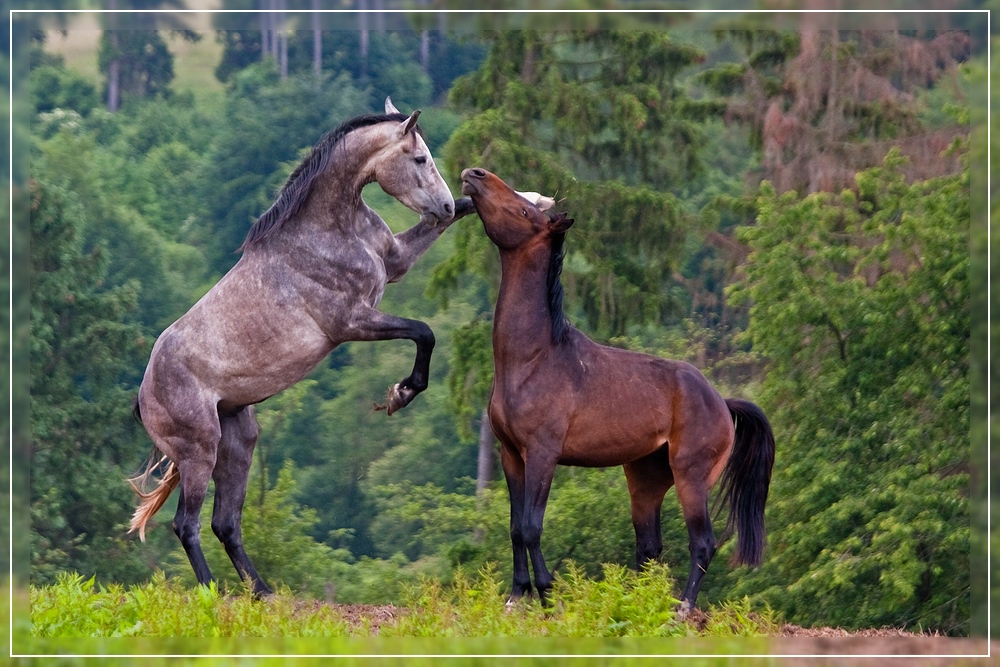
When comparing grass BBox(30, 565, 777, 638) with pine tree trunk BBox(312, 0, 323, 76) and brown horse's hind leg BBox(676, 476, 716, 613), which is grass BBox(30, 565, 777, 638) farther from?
pine tree trunk BBox(312, 0, 323, 76)

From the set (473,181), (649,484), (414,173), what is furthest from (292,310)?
(649,484)

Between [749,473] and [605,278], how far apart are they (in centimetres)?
531

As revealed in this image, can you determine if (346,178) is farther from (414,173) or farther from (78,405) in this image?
(78,405)

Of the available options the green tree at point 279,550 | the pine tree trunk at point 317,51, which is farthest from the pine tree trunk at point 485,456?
the pine tree trunk at point 317,51

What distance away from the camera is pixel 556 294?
752cm

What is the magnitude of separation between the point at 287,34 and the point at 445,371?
5391 mm

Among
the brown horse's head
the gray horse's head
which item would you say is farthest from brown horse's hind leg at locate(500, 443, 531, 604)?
the gray horse's head

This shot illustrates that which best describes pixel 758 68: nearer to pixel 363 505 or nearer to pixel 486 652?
pixel 363 505

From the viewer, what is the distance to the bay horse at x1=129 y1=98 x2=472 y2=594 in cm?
764

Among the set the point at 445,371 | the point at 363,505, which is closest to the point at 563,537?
the point at 363,505

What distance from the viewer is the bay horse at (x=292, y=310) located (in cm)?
764

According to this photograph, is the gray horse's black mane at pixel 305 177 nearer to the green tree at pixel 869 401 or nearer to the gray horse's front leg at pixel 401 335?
the gray horse's front leg at pixel 401 335

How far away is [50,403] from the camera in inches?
504

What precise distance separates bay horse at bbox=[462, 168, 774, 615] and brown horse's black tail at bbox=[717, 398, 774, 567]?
15.8 inches
